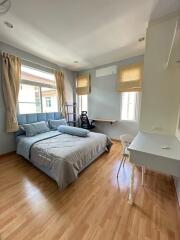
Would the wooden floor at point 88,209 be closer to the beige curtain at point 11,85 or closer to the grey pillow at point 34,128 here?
the grey pillow at point 34,128

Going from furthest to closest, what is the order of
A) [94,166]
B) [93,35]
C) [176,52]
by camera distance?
[94,166] → [93,35] → [176,52]

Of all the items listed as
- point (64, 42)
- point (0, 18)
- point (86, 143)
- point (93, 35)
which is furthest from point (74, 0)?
point (86, 143)

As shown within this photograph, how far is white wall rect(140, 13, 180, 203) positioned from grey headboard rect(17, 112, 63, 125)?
116 inches

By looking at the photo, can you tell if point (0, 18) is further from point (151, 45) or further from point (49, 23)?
point (151, 45)

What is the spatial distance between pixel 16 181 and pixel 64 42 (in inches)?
120

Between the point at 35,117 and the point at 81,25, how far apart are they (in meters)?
2.61

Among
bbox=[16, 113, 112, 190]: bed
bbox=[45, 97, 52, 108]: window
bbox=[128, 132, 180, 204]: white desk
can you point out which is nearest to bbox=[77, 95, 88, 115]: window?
bbox=[45, 97, 52, 108]: window

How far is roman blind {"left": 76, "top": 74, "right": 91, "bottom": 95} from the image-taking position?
15.3 ft

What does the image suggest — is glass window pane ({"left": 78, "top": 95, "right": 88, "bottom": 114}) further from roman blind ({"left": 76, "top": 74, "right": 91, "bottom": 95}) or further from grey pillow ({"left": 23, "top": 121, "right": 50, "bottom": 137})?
grey pillow ({"left": 23, "top": 121, "right": 50, "bottom": 137})

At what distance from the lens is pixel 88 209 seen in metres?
1.50

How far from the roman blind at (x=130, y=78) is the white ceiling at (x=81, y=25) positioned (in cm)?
45

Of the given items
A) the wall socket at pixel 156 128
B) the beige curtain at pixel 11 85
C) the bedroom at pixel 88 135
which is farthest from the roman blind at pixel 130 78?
the beige curtain at pixel 11 85

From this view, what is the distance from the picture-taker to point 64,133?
3252mm

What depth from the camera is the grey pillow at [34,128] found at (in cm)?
295
